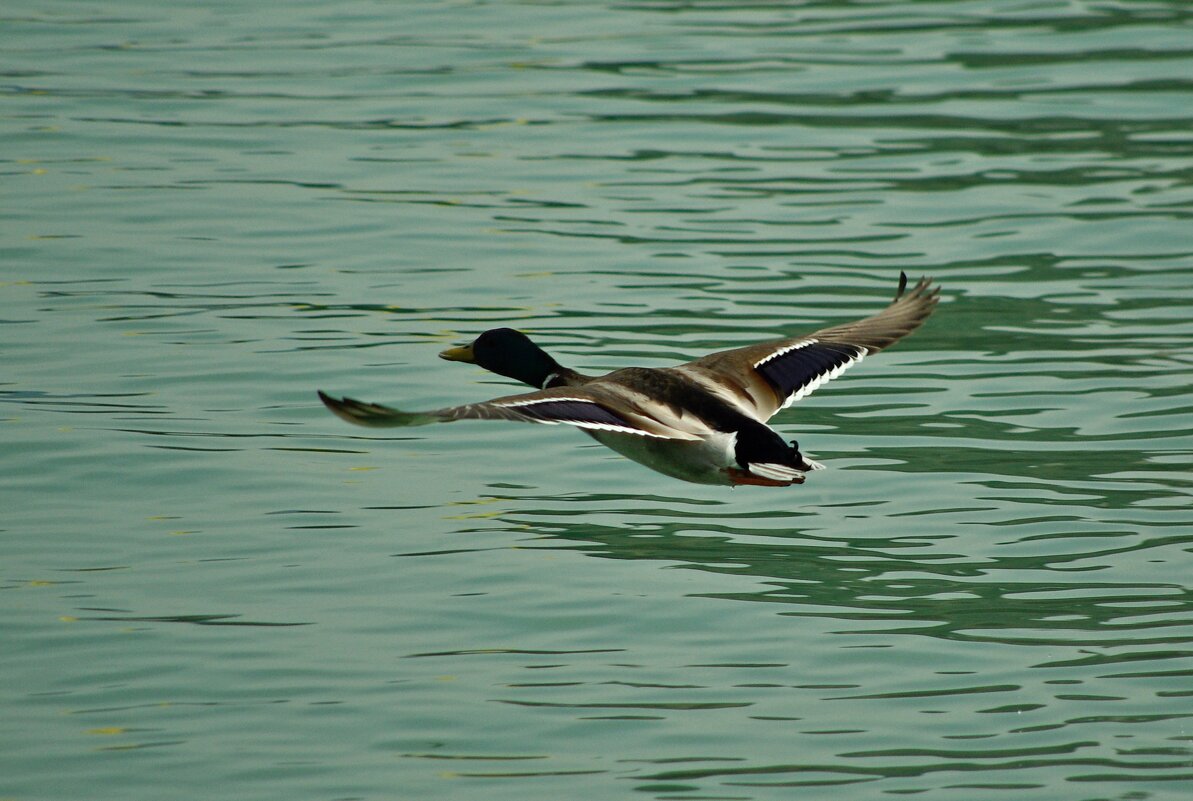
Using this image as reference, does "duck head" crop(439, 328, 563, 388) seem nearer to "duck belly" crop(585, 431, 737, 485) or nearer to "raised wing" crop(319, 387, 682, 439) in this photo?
"duck belly" crop(585, 431, 737, 485)

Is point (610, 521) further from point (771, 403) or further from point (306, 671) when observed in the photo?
point (306, 671)

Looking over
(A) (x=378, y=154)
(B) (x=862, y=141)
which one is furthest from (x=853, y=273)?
(A) (x=378, y=154)

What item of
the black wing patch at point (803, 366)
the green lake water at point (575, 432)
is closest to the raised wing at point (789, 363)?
the black wing patch at point (803, 366)

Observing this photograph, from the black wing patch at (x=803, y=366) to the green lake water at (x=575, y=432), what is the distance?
0.67m

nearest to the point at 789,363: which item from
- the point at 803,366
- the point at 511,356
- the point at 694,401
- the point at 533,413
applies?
the point at 803,366

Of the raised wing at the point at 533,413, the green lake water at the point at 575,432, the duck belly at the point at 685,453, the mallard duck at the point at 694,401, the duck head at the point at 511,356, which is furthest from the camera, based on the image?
the duck head at the point at 511,356

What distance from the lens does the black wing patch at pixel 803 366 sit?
8.21 m

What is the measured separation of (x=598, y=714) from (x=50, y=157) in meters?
9.24

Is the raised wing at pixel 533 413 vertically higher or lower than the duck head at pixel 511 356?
higher

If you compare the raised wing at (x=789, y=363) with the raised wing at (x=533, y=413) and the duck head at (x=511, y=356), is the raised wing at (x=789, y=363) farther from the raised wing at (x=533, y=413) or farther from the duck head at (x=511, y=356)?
the raised wing at (x=533, y=413)

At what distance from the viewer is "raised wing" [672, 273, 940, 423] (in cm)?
816

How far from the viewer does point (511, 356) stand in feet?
28.3

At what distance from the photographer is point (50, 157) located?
14.3m

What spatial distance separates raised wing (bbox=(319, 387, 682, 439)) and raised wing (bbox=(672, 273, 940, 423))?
3.05ft
